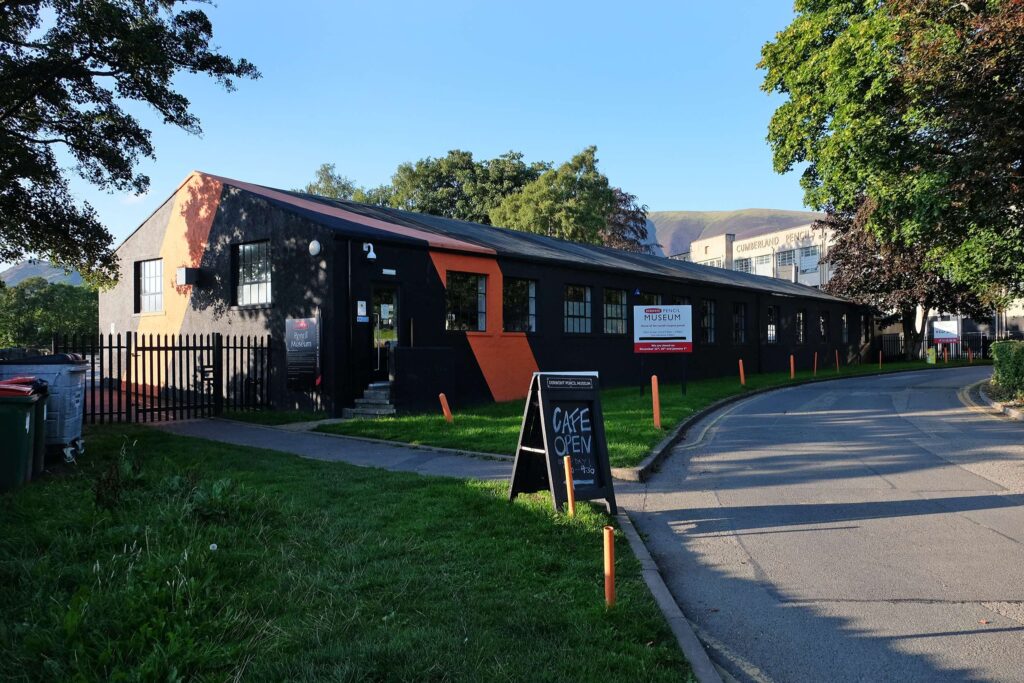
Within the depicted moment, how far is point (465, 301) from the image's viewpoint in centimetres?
1789

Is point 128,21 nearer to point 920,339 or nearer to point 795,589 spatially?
point 795,589

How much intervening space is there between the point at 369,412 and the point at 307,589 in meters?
10.4

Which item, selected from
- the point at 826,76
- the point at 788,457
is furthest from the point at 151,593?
the point at 826,76

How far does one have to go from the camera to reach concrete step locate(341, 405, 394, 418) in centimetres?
1460

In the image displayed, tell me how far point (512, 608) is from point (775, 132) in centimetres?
1723

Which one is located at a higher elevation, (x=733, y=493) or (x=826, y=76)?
Answer: (x=826, y=76)

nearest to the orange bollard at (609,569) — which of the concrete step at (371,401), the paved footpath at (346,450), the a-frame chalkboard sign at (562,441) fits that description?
the a-frame chalkboard sign at (562,441)

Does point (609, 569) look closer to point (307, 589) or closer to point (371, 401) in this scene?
point (307, 589)

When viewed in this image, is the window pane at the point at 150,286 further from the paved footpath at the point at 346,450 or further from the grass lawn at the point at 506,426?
the grass lawn at the point at 506,426

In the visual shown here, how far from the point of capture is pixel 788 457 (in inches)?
399

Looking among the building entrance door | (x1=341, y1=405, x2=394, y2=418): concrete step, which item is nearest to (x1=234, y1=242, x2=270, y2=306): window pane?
the building entrance door

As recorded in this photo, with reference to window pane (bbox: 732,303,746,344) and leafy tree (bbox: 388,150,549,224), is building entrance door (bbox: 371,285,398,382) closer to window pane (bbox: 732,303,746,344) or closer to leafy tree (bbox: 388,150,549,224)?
window pane (bbox: 732,303,746,344)

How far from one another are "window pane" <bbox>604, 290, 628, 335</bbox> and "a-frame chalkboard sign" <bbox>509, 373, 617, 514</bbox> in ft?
51.5

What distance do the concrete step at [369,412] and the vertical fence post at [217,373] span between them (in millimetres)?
2888
